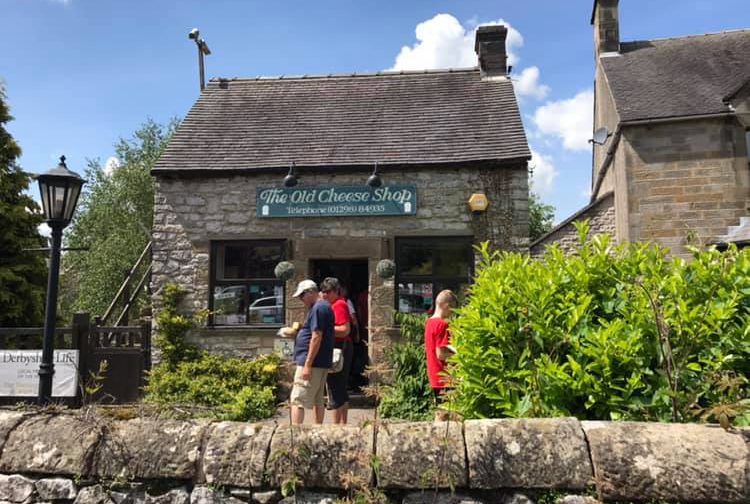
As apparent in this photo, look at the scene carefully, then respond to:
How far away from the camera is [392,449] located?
2.26 m

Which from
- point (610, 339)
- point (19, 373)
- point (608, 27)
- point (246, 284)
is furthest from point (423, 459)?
point (608, 27)

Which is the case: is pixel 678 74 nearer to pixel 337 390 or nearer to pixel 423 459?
pixel 337 390

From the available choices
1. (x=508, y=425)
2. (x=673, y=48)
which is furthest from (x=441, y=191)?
(x=673, y=48)

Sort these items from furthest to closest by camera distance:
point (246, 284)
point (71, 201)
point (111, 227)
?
point (111, 227), point (246, 284), point (71, 201)

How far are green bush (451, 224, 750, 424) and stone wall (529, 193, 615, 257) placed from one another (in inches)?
333

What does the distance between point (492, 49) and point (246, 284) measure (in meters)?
6.92

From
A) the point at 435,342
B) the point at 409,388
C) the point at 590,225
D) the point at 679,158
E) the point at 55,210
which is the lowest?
the point at 409,388

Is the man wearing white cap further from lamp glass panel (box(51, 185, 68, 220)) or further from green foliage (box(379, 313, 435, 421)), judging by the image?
lamp glass panel (box(51, 185, 68, 220))

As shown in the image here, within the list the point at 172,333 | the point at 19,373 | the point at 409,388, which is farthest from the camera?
the point at 172,333

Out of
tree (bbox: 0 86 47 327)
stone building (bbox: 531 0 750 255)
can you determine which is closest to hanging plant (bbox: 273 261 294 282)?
stone building (bbox: 531 0 750 255)

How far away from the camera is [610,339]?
106 inches

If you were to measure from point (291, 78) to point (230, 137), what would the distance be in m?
2.58

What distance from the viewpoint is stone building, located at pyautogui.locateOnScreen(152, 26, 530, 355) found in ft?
26.9

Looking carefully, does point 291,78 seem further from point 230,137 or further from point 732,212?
point 732,212
